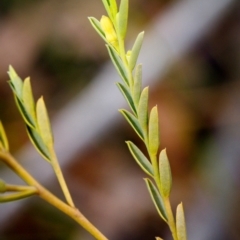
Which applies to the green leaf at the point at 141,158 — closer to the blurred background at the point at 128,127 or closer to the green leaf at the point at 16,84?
the green leaf at the point at 16,84

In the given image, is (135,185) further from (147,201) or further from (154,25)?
(154,25)

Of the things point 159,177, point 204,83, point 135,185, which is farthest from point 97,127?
point 159,177

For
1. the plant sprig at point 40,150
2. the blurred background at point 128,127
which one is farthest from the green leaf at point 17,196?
the blurred background at point 128,127

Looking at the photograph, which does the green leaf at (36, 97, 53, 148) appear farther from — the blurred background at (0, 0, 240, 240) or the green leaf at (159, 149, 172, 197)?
the blurred background at (0, 0, 240, 240)

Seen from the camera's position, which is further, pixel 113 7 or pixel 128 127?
pixel 128 127

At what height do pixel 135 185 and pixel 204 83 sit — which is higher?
pixel 204 83

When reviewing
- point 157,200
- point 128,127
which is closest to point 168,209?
point 157,200

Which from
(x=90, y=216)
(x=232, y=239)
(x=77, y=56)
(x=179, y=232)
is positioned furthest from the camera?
(x=77, y=56)

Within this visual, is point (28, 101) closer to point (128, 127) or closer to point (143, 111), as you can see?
point (143, 111)
